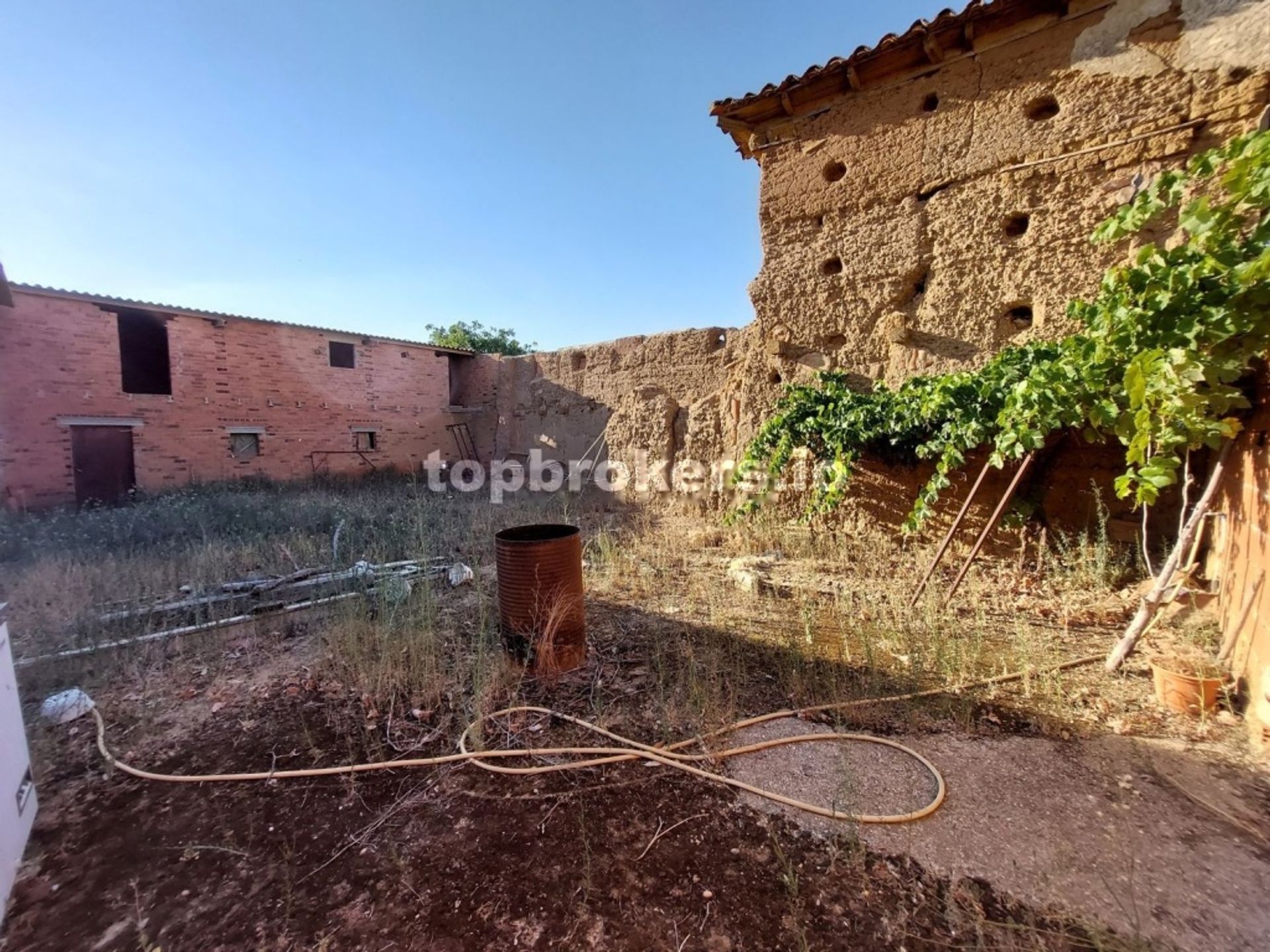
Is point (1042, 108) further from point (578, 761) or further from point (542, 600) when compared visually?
point (578, 761)

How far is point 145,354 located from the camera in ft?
34.8

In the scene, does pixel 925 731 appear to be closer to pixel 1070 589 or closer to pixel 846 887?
pixel 846 887

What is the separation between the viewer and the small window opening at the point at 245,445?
35.8ft

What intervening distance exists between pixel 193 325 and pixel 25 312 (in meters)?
2.21

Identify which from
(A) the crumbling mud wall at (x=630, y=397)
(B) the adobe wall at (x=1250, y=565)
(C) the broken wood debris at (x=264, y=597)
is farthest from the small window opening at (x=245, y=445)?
(B) the adobe wall at (x=1250, y=565)

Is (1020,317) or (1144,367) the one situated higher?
(1020,317)

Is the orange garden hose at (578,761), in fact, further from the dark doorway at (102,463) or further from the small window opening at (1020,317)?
the dark doorway at (102,463)

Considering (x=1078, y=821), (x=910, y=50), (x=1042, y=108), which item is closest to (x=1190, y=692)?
(x=1078, y=821)

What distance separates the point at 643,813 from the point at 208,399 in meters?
12.8

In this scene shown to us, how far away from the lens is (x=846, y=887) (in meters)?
1.63

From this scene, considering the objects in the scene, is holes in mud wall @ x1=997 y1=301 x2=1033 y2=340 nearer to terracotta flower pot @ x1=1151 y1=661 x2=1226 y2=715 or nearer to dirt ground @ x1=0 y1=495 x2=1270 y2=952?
dirt ground @ x1=0 y1=495 x2=1270 y2=952

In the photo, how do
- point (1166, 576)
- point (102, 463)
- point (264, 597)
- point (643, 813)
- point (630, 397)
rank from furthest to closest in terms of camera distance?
point (102, 463), point (630, 397), point (264, 597), point (1166, 576), point (643, 813)

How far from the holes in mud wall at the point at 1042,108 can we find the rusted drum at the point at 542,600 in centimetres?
541

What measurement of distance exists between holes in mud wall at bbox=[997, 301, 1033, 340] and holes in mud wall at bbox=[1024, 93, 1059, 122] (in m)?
1.59
